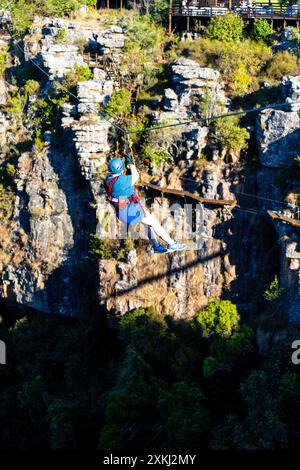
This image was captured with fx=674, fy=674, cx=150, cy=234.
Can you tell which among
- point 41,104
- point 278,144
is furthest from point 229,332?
point 41,104

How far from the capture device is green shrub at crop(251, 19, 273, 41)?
25984mm

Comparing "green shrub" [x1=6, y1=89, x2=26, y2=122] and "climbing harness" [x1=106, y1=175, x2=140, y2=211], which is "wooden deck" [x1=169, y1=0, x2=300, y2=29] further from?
"climbing harness" [x1=106, y1=175, x2=140, y2=211]

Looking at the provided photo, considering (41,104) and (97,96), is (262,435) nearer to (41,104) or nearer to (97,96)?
(97,96)

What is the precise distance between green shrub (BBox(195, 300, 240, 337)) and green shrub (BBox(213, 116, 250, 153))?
16.6 feet

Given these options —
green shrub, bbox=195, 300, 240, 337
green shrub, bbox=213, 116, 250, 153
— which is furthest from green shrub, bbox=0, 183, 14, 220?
green shrub, bbox=195, 300, 240, 337

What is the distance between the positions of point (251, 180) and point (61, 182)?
662cm

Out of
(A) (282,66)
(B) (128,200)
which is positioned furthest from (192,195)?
(A) (282,66)

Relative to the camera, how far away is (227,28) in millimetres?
25750

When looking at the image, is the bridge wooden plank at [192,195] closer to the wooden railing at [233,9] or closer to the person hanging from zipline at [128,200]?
the person hanging from zipline at [128,200]

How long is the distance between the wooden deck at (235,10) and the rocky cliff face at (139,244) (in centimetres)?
396

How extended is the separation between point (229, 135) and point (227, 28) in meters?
6.11

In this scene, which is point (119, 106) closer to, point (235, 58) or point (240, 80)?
point (240, 80)

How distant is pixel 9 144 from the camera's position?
25.2m

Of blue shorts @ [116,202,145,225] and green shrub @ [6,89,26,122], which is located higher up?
green shrub @ [6,89,26,122]
